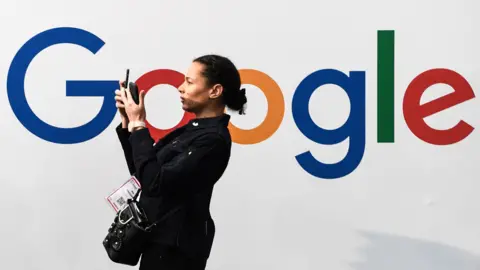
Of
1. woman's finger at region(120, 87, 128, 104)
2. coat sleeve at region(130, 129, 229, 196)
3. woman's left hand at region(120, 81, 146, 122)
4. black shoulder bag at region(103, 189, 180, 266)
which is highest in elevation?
woman's finger at region(120, 87, 128, 104)

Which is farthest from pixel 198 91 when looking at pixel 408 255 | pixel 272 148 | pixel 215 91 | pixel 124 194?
pixel 408 255

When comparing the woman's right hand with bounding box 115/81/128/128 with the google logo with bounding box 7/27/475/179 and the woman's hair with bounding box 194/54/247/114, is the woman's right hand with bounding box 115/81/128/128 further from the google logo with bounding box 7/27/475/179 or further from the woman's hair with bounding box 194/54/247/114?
the google logo with bounding box 7/27/475/179

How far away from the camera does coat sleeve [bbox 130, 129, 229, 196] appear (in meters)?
1.28

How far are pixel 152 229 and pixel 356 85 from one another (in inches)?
42.2

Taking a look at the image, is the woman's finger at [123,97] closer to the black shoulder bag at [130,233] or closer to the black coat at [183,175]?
the black coat at [183,175]

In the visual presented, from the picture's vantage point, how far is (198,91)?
1397 mm

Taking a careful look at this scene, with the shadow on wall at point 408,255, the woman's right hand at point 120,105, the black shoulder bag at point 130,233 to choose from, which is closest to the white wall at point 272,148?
the shadow on wall at point 408,255

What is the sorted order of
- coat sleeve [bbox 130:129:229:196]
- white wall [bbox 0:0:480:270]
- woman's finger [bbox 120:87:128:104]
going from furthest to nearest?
1. white wall [bbox 0:0:480:270]
2. woman's finger [bbox 120:87:128:104]
3. coat sleeve [bbox 130:129:229:196]

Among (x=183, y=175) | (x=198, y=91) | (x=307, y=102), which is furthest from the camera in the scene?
(x=307, y=102)

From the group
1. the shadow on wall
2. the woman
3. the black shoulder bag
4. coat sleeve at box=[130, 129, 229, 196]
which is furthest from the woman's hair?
the shadow on wall

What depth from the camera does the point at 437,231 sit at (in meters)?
2.15

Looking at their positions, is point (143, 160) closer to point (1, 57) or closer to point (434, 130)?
point (1, 57)

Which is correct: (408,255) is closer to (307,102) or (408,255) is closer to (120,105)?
(307,102)

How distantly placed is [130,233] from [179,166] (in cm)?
20
